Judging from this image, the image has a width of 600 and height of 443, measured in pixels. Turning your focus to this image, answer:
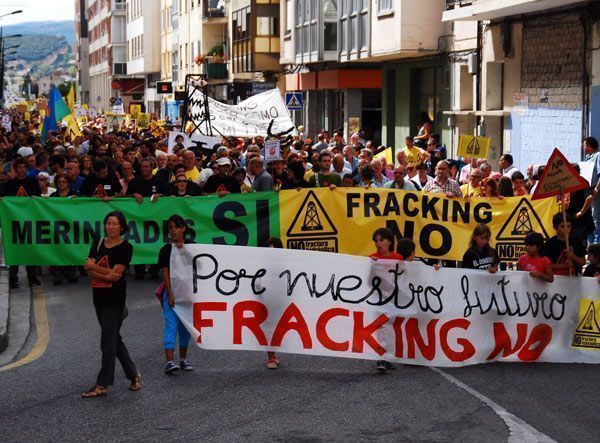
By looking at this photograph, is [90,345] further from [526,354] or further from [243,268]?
[526,354]

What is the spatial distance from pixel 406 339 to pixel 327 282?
88cm

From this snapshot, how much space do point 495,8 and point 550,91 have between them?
1915 mm

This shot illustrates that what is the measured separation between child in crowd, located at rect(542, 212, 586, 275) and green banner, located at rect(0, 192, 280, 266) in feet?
13.4

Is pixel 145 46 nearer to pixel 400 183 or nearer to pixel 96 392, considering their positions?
pixel 400 183

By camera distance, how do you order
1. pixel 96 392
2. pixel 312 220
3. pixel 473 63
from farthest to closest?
1. pixel 473 63
2. pixel 312 220
3. pixel 96 392

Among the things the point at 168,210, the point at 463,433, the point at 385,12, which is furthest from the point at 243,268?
the point at 385,12

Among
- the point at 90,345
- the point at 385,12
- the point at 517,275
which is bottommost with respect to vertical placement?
the point at 90,345

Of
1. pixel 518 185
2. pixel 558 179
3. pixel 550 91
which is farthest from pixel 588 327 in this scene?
pixel 550 91

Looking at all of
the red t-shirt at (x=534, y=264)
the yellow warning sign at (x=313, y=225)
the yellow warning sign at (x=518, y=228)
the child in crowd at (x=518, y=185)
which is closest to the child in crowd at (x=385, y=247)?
the red t-shirt at (x=534, y=264)

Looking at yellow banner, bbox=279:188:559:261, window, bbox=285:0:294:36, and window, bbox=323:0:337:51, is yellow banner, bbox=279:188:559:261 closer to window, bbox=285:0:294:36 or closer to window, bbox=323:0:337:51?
window, bbox=323:0:337:51

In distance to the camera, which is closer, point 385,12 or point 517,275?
point 517,275

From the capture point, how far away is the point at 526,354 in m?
11.5

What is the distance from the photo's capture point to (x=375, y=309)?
11.3 metres

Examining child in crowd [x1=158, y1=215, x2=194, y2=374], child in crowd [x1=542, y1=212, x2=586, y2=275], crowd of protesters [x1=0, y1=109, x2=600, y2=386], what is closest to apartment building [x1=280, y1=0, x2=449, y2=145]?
crowd of protesters [x1=0, y1=109, x2=600, y2=386]
